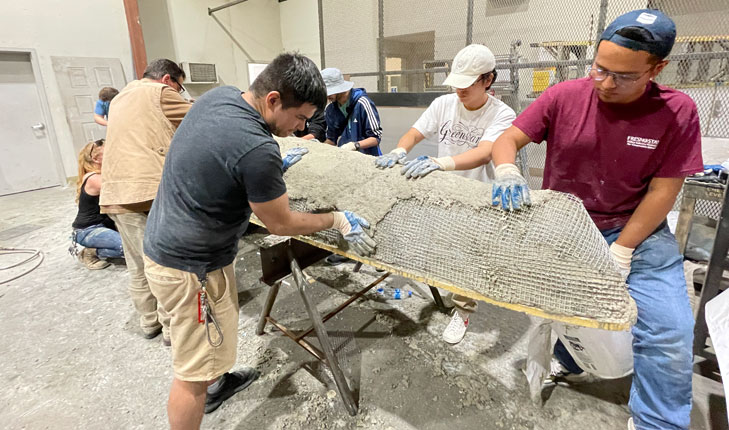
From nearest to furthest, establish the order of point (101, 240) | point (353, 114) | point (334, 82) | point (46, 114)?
point (334, 82), point (353, 114), point (101, 240), point (46, 114)

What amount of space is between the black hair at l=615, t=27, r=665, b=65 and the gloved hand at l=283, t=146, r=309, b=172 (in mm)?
1452

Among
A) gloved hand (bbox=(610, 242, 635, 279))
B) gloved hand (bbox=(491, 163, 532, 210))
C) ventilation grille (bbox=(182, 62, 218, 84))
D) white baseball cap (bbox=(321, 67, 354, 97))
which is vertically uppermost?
ventilation grille (bbox=(182, 62, 218, 84))

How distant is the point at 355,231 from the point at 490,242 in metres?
0.50

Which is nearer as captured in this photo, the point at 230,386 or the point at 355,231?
the point at 355,231

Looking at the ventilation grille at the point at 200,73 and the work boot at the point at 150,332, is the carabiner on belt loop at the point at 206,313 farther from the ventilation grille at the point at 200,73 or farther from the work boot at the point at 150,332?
the ventilation grille at the point at 200,73

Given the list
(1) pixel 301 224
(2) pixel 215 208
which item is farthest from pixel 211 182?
(1) pixel 301 224

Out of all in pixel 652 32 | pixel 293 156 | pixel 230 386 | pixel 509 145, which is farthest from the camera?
pixel 293 156

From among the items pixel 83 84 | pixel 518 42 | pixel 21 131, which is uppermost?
pixel 518 42

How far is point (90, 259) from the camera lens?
303 cm

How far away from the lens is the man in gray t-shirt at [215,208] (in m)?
1.07

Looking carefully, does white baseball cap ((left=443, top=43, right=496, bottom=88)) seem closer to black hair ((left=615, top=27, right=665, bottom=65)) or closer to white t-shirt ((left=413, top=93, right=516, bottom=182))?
white t-shirt ((left=413, top=93, right=516, bottom=182))

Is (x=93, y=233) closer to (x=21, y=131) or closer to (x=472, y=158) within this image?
(x=472, y=158)

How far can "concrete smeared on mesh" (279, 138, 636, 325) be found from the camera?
104cm

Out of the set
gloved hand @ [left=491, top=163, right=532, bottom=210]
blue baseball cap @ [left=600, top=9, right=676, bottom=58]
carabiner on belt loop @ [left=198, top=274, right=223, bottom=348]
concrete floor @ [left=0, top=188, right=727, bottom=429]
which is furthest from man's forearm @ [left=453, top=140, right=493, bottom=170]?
carabiner on belt loop @ [left=198, top=274, right=223, bottom=348]
